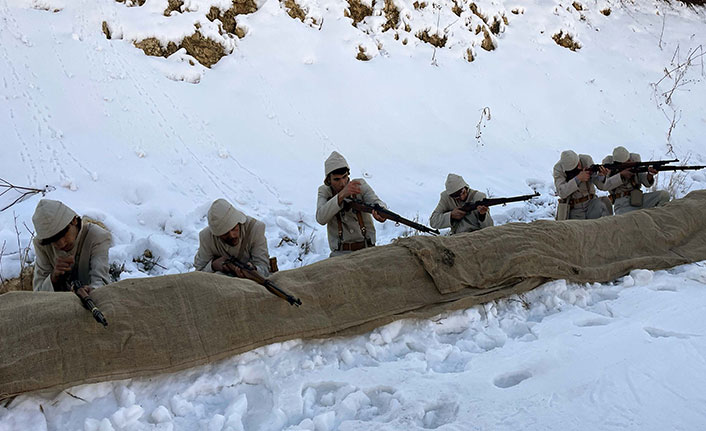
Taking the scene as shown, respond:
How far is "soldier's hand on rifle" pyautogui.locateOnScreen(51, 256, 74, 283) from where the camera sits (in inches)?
116

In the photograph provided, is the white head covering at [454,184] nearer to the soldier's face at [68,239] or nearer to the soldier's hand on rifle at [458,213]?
the soldier's hand on rifle at [458,213]

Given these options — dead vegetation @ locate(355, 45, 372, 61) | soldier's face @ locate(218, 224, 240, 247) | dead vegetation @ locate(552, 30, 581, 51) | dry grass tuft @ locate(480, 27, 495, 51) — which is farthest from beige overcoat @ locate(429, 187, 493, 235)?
dead vegetation @ locate(552, 30, 581, 51)

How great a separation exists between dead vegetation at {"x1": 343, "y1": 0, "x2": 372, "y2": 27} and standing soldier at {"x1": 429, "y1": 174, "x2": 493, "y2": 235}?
4.85 metres

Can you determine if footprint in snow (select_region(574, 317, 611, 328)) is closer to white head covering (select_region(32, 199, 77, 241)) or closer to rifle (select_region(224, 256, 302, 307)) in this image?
rifle (select_region(224, 256, 302, 307))

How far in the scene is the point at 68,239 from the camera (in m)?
2.99

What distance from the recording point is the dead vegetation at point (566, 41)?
979 cm

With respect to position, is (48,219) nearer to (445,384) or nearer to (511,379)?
(445,384)

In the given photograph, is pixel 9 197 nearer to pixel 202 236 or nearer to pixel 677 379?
pixel 202 236

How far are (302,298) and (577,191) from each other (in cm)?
347

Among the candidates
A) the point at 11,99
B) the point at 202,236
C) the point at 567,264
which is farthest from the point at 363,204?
the point at 11,99

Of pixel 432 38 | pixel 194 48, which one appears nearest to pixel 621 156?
pixel 432 38

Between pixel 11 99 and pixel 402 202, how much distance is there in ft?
14.4

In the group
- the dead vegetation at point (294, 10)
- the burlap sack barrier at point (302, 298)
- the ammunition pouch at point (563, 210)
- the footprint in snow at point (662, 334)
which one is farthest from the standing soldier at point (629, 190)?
the dead vegetation at point (294, 10)

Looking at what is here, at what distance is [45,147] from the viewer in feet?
17.5
